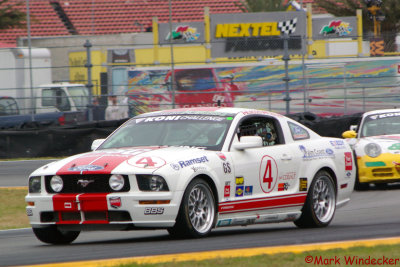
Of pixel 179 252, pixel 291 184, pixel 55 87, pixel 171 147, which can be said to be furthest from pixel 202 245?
pixel 55 87

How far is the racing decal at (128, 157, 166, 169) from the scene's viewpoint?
8016mm

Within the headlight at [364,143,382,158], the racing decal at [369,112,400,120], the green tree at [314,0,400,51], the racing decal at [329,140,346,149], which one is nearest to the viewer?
the racing decal at [329,140,346,149]

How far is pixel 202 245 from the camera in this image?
7.70 metres

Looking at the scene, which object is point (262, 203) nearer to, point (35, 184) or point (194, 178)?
point (194, 178)

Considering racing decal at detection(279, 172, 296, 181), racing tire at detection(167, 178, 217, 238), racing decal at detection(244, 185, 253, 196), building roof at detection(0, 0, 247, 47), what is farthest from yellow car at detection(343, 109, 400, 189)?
building roof at detection(0, 0, 247, 47)

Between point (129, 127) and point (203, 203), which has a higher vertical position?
point (129, 127)

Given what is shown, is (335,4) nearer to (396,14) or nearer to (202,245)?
(396,14)

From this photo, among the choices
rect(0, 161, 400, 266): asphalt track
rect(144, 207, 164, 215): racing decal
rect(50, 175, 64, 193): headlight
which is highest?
rect(50, 175, 64, 193): headlight

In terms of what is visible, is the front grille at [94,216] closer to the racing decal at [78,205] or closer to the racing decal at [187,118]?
the racing decal at [78,205]

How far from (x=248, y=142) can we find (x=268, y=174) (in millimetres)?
533

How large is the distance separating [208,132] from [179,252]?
2071 millimetres

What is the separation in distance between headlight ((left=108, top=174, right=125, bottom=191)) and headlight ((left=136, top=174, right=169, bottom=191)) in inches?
5.7

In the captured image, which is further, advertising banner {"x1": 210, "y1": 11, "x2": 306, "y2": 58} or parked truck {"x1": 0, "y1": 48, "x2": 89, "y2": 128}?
advertising banner {"x1": 210, "y1": 11, "x2": 306, "y2": 58}

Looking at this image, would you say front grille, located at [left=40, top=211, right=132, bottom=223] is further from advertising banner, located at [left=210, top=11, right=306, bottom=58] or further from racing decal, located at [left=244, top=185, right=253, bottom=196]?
advertising banner, located at [left=210, top=11, right=306, bottom=58]
